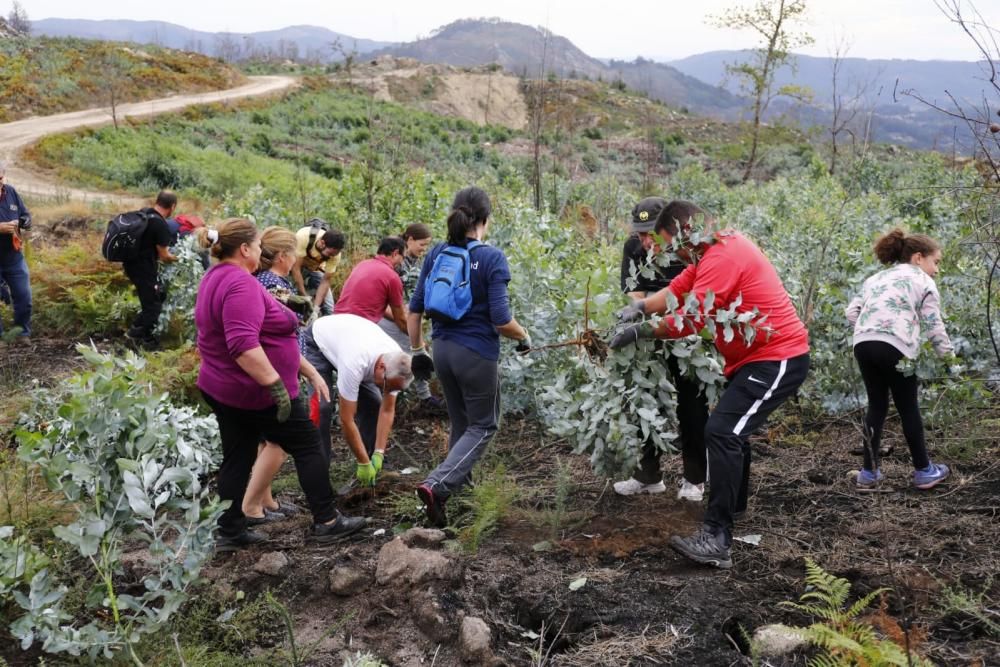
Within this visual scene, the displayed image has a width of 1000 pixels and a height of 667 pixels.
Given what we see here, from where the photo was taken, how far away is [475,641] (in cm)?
336

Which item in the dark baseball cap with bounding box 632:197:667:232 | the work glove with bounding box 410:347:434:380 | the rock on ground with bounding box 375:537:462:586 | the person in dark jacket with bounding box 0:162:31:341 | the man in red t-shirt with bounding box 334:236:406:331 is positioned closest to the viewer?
the rock on ground with bounding box 375:537:462:586

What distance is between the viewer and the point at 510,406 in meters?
6.51

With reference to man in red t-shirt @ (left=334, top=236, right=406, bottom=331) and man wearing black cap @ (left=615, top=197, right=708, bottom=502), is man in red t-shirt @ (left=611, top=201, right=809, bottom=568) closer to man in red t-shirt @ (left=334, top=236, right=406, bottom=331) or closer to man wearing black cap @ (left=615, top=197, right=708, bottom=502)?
man wearing black cap @ (left=615, top=197, right=708, bottom=502)

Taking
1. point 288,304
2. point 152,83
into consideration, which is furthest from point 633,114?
point 288,304

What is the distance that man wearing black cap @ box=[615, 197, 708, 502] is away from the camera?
15.3 feet

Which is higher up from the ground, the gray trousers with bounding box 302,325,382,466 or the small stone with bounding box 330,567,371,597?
the gray trousers with bounding box 302,325,382,466

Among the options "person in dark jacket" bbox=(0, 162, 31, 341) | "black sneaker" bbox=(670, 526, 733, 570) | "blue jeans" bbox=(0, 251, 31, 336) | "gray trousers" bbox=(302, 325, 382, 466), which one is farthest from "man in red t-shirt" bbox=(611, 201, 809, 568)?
"blue jeans" bbox=(0, 251, 31, 336)

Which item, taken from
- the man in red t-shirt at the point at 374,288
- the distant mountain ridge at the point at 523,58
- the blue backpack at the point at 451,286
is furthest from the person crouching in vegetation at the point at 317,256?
the distant mountain ridge at the point at 523,58

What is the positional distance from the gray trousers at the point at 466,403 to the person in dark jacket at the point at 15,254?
535cm

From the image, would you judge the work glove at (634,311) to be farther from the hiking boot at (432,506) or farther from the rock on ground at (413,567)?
the rock on ground at (413,567)

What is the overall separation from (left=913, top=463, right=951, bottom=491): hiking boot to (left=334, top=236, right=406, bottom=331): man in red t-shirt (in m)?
3.47

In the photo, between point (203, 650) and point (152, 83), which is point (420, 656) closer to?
point (203, 650)

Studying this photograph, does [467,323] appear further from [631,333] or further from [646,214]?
[646,214]

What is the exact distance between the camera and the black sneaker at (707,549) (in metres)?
3.95
